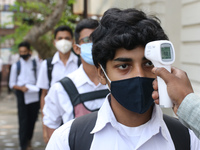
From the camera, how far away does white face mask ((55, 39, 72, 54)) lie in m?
5.67

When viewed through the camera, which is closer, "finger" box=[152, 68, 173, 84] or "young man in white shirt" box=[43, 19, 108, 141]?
"finger" box=[152, 68, 173, 84]

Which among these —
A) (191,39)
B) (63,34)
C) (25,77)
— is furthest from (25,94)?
(191,39)

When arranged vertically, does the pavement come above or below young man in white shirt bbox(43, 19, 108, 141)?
below

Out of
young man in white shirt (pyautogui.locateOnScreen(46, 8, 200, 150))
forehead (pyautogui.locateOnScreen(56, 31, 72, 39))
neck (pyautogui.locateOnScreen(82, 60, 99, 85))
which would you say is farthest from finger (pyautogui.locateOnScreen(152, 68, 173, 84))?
forehead (pyautogui.locateOnScreen(56, 31, 72, 39))

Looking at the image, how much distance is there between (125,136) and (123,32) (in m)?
0.53

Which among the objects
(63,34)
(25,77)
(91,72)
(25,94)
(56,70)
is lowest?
(25,94)

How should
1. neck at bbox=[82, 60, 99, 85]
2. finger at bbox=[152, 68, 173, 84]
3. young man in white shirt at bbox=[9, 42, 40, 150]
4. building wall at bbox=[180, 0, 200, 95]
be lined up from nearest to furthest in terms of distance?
finger at bbox=[152, 68, 173, 84] → neck at bbox=[82, 60, 99, 85] → building wall at bbox=[180, 0, 200, 95] → young man in white shirt at bbox=[9, 42, 40, 150]

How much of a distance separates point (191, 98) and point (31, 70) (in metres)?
6.57

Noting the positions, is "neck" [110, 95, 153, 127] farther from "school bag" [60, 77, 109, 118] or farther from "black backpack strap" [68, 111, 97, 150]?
"school bag" [60, 77, 109, 118]

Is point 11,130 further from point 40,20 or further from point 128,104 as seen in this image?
point 128,104

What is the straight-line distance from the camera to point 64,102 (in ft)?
11.5

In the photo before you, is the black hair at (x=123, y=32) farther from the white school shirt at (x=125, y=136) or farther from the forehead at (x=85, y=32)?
the forehead at (x=85, y=32)

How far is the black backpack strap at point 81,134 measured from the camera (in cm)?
201

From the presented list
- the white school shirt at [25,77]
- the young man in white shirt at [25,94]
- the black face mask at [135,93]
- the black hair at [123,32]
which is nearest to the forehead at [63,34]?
the young man in white shirt at [25,94]
